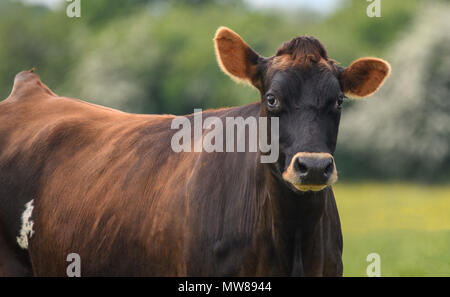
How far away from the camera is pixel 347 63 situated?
38.7 meters

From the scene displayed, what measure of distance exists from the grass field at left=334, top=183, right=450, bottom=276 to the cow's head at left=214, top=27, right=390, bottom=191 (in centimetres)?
320

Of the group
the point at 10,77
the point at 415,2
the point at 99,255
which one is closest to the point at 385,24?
the point at 415,2

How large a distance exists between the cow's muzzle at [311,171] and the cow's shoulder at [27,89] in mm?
3476

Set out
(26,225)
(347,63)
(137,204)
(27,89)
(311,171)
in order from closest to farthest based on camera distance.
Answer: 1. (311,171)
2. (137,204)
3. (26,225)
4. (27,89)
5. (347,63)

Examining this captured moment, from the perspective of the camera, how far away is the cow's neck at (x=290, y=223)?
15.8 ft

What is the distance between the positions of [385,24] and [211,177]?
4847 centimetres

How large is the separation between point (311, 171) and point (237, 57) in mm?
1160

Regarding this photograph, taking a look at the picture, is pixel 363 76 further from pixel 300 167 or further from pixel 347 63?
pixel 347 63

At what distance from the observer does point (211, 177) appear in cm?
517

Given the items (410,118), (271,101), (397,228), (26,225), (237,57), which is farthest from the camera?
(410,118)

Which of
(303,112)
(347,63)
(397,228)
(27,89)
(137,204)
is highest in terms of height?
(347,63)

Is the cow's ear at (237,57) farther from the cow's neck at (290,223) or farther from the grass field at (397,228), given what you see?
the grass field at (397,228)

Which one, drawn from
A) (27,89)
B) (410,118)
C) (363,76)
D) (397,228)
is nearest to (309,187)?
(363,76)

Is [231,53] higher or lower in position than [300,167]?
higher
